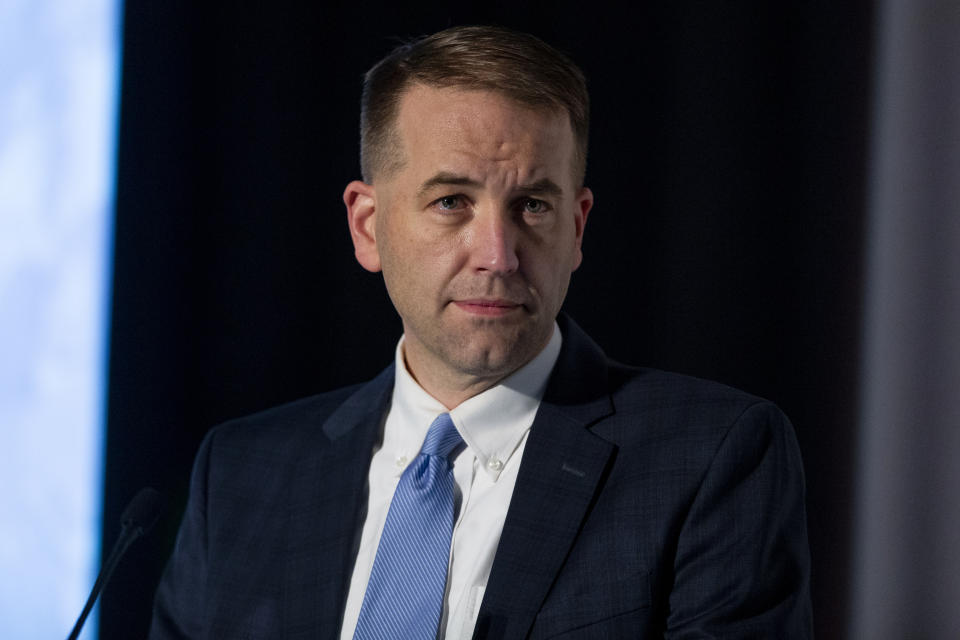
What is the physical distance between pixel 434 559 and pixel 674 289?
0.97m

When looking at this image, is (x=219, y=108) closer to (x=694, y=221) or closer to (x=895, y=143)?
(x=694, y=221)

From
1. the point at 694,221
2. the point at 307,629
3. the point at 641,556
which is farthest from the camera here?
the point at 694,221

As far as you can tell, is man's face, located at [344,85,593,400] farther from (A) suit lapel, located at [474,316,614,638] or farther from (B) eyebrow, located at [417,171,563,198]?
(A) suit lapel, located at [474,316,614,638]

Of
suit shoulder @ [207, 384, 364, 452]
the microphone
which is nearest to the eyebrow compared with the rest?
suit shoulder @ [207, 384, 364, 452]

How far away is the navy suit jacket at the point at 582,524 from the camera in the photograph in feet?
4.66

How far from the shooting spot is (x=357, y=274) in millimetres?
2402

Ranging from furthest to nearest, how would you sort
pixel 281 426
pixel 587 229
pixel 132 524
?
pixel 587 229
pixel 281 426
pixel 132 524

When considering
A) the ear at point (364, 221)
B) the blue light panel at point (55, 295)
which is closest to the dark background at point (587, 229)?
the blue light panel at point (55, 295)

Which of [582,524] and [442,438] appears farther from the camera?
[442,438]

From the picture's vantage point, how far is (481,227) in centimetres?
155

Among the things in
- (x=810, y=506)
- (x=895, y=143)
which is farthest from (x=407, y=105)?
(x=810, y=506)

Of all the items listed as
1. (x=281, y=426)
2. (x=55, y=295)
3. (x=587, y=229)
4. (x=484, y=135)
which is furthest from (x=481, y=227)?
(x=55, y=295)

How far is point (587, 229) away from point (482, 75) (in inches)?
29.1

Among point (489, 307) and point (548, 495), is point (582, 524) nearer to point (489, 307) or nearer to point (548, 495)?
point (548, 495)
